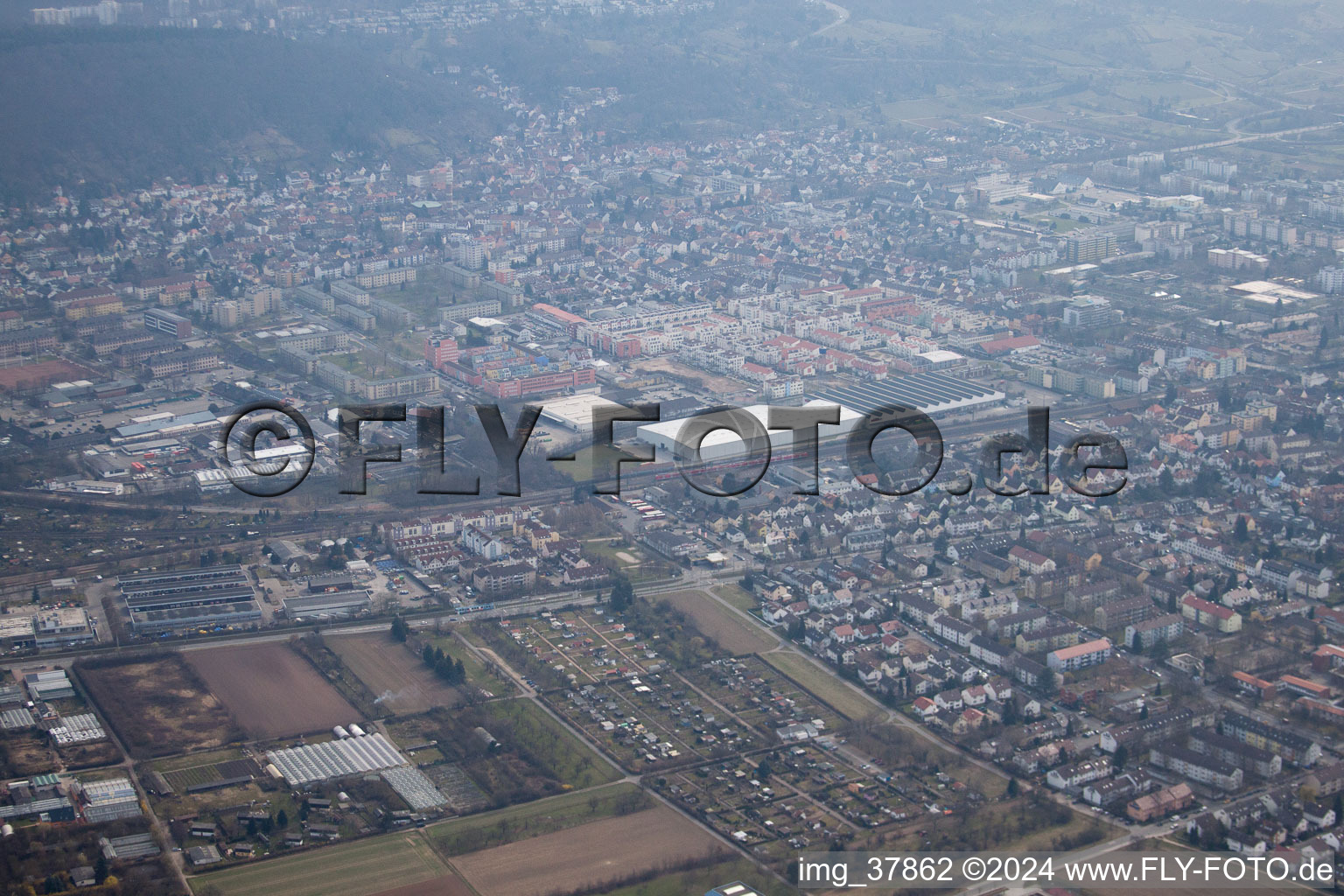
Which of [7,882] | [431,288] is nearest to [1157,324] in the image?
[431,288]

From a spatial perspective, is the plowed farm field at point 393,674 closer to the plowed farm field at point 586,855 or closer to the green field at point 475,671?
the green field at point 475,671

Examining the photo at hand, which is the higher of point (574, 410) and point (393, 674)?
point (574, 410)


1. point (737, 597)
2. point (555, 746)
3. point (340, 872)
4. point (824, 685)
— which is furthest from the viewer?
point (737, 597)

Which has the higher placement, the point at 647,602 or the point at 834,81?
→ the point at 834,81

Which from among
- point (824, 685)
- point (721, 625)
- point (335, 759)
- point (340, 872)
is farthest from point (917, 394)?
point (340, 872)

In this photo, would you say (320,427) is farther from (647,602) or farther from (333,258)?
(333,258)

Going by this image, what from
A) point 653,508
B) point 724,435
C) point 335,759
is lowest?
point 335,759

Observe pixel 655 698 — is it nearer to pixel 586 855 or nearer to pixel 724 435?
pixel 586 855
